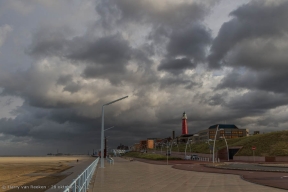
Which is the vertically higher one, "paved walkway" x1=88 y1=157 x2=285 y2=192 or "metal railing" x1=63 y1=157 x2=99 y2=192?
"metal railing" x1=63 y1=157 x2=99 y2=192

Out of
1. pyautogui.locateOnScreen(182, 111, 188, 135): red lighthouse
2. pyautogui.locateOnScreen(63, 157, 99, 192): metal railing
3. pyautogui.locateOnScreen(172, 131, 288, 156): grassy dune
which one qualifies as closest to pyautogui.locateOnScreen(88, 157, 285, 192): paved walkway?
pyautogui.locateOnScreen(63, 157, 99, 192): metal railing

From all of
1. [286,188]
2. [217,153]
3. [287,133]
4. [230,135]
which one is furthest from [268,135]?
[286,188]

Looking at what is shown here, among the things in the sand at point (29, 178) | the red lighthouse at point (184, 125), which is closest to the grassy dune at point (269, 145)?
the sand at point (29, 178)

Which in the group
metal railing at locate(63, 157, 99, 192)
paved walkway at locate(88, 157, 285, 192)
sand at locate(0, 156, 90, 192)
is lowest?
sand at locate(0, 156, 90, 192)

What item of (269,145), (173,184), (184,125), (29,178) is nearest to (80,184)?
(173,184)

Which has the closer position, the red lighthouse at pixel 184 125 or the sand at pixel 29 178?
the sand at pixel 29 178

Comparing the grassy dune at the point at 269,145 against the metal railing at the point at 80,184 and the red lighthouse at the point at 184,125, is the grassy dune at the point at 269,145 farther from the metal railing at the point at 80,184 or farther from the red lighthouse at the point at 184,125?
the red lighthouse at the point at 184,125

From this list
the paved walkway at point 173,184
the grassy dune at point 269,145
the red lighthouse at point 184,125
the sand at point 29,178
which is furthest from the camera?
the red lighthouse at point 184,125

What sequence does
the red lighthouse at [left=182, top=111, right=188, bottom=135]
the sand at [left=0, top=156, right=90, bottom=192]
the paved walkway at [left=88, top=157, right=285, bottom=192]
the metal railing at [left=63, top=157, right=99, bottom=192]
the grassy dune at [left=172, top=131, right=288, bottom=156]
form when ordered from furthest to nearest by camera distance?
the red lighthouse at [left=182, top=111, right=188, bottom=135] → the grassy dune at [left=172, top=131, right=288, bottom=156] → the sand at [left=0, top=156, right=90, bottom=192] → the paved walkway at [left=88, top=157, right=285, bottom=192] → the metal railing at [left=63, top=157, right=99, bottom=192]

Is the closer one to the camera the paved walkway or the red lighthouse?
the paved walkway

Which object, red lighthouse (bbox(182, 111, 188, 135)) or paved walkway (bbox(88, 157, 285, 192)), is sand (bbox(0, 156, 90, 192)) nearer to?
paved walkway (bbox(88, 157, 285, 192))

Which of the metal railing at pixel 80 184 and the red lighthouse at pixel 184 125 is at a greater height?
the red lighthouse at pixel 184 125

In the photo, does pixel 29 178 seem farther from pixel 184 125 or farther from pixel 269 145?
pixel 184 125

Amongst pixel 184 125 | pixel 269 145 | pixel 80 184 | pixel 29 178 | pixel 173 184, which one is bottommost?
pixel 29 178
